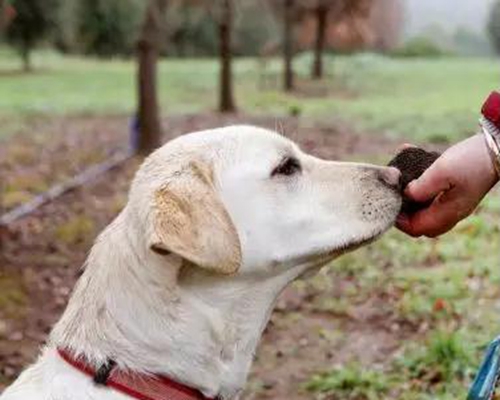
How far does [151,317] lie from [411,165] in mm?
1150

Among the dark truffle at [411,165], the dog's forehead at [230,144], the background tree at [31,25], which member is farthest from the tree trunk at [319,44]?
the dog's forehead at [230,144]

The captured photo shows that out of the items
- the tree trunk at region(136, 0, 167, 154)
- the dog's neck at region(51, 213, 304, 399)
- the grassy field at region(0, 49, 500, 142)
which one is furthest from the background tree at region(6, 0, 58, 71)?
the dog's neck at region(51, 213, 304, 399)

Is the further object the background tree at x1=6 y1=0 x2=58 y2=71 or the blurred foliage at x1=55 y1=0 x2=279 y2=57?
the blurred foliage at x1=55 y1=0 x2=279 y2=57

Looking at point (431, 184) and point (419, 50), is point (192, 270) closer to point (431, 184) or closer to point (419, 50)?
point (431, 184)

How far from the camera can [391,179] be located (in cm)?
342

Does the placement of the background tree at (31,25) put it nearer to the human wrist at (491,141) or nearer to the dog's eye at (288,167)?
the dog's eye at (288,167)

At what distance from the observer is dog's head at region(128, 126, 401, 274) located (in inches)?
110

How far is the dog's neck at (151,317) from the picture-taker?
9.43 feet

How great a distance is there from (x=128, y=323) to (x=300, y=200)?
749mm

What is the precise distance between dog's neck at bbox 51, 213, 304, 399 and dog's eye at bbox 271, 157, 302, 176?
Answer: 0.43m

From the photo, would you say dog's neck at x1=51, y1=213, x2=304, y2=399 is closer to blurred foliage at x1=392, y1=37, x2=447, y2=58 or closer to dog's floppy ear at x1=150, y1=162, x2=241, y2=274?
dog's floppy ear at x1=150, y1=162, x2=241, y2=274

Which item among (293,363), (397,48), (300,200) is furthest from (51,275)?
(397,48)

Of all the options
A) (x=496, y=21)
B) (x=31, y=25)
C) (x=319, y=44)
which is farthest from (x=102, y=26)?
(x=496, y=21)

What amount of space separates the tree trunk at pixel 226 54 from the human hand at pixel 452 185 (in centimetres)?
1876
